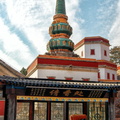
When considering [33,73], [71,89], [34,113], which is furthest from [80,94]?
[33,73]

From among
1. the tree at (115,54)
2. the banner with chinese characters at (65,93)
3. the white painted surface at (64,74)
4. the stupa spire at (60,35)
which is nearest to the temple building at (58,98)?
the banner with chinese characters at (65,93)

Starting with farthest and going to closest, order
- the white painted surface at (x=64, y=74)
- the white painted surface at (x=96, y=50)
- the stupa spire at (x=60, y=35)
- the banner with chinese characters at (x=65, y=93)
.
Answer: the white painted surface at (x=96, y=50) → the stupa spire at (x=60, y=35) → the white painted surface at (x=64, y=74) → the banner with chinese characters at (x=65, y=93)

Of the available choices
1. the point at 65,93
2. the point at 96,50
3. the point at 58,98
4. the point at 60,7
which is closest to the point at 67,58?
the point at 60,7

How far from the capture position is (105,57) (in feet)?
134

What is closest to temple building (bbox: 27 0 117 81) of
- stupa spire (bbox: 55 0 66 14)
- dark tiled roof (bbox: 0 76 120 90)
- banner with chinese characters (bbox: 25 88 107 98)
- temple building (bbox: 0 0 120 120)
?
stupa spire (bbox: 55 0 66 14)

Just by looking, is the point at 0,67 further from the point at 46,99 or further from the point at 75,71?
the point at 46,99

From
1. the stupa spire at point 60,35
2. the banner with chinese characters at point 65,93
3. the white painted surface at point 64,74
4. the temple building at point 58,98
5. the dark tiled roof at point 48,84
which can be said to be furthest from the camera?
the stupa spire at point 60,35

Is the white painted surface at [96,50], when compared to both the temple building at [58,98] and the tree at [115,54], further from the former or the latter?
the temple building at [58,98]

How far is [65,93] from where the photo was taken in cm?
1603

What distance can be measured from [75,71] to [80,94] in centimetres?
1233

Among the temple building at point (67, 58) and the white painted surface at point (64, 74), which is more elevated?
the temple building at point (67, 58)

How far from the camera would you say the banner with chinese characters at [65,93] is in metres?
15.2

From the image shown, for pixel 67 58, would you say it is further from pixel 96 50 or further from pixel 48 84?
pixel 48 84

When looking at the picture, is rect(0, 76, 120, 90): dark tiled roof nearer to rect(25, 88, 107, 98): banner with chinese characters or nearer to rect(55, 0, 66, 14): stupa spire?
rect(25, 88, 107, 98): banner with chinese characters
